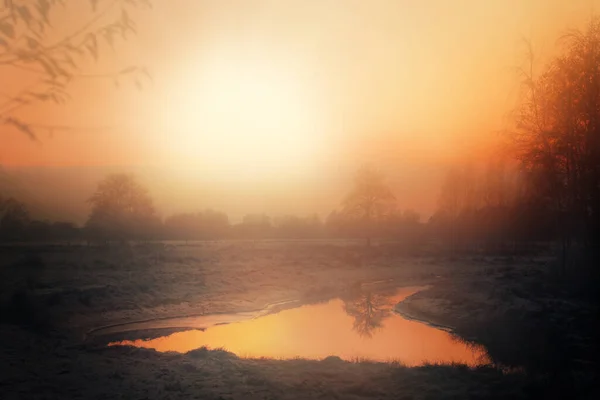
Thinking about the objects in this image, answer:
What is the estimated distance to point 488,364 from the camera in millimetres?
12711

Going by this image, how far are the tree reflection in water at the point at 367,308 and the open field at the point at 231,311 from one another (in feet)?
3.98

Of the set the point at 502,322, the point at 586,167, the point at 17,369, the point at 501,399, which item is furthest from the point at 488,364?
the point at 586,167

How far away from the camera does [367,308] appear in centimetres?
2359

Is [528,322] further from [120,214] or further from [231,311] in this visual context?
[120,214]

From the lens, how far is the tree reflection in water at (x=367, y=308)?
19344mm

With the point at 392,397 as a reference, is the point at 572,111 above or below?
above

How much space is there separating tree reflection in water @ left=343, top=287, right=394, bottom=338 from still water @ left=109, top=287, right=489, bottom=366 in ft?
0.13

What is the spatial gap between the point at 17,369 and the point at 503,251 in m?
49.0

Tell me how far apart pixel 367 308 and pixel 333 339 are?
261 inches

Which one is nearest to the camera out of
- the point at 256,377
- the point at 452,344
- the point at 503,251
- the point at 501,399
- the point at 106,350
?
the point at 501,399

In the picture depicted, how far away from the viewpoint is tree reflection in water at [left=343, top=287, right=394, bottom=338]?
63.5 ft

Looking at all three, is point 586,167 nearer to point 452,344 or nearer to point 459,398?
point 452,344

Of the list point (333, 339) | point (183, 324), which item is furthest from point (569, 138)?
point (183, 324)

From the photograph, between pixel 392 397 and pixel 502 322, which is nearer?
pixel 392 397
